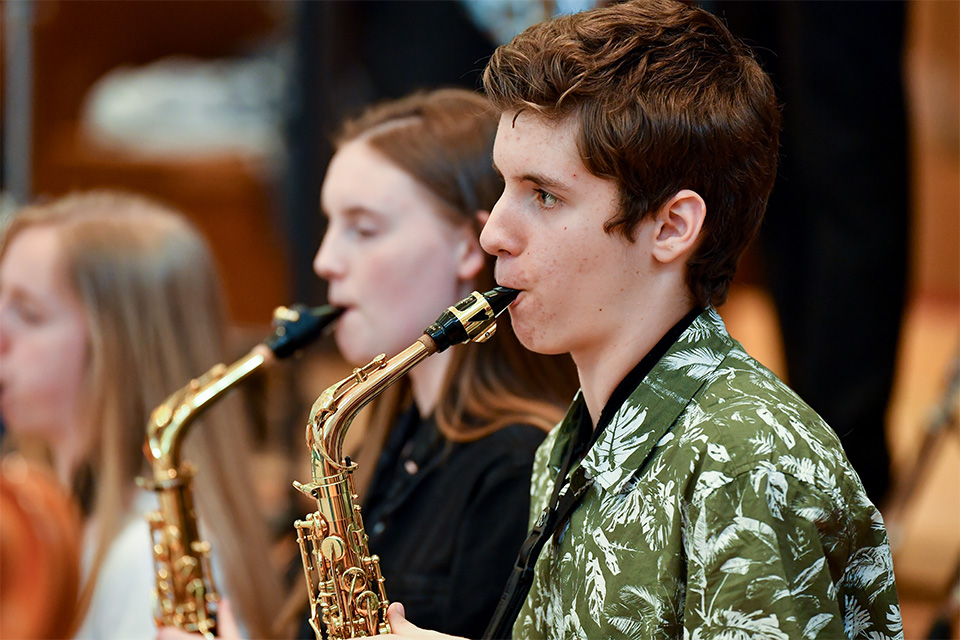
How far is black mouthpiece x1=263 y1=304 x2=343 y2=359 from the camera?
172 centimetres

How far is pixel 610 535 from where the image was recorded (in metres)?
1.02

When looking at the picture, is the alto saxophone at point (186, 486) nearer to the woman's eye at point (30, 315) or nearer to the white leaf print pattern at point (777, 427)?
the woman's eye at point (30, 315)

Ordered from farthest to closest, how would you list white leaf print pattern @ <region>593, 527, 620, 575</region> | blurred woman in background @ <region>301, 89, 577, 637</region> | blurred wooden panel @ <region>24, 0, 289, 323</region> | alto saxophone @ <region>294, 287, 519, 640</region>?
blurred wooden panel @ <region>24, 0, 289, 323</region>, blurred woman in background @ <region>301, 89, 577, 637</region>, alto saxophone @ <region>294, 287, 519, 640</region>, white leaf print pattern @ <region>593, 527, 620, 575</region>

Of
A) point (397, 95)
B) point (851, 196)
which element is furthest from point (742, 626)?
point (397, 95)

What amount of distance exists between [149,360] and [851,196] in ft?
5.22

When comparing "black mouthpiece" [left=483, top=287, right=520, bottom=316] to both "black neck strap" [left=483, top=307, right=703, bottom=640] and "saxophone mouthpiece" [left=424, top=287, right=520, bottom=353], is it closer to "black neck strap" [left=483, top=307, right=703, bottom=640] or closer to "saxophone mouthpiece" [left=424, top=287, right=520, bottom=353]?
"saxophone mouthpiece" [left=424, top=287, right=520, bottom=353]

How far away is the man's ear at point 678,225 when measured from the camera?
103 centimetres

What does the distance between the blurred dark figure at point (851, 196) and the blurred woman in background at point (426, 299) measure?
3.25ft

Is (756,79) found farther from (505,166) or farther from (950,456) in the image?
(950,456)

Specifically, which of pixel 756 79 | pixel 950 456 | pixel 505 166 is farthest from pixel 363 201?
pixel 950 456

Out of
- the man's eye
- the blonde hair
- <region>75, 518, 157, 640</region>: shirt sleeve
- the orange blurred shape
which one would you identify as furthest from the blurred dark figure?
the orange blurred shape

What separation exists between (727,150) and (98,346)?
4.47ft

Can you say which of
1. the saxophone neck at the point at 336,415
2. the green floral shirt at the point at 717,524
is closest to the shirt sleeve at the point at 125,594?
the saxophone neck at the point at 336,415

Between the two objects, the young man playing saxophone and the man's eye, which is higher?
the man's eye
